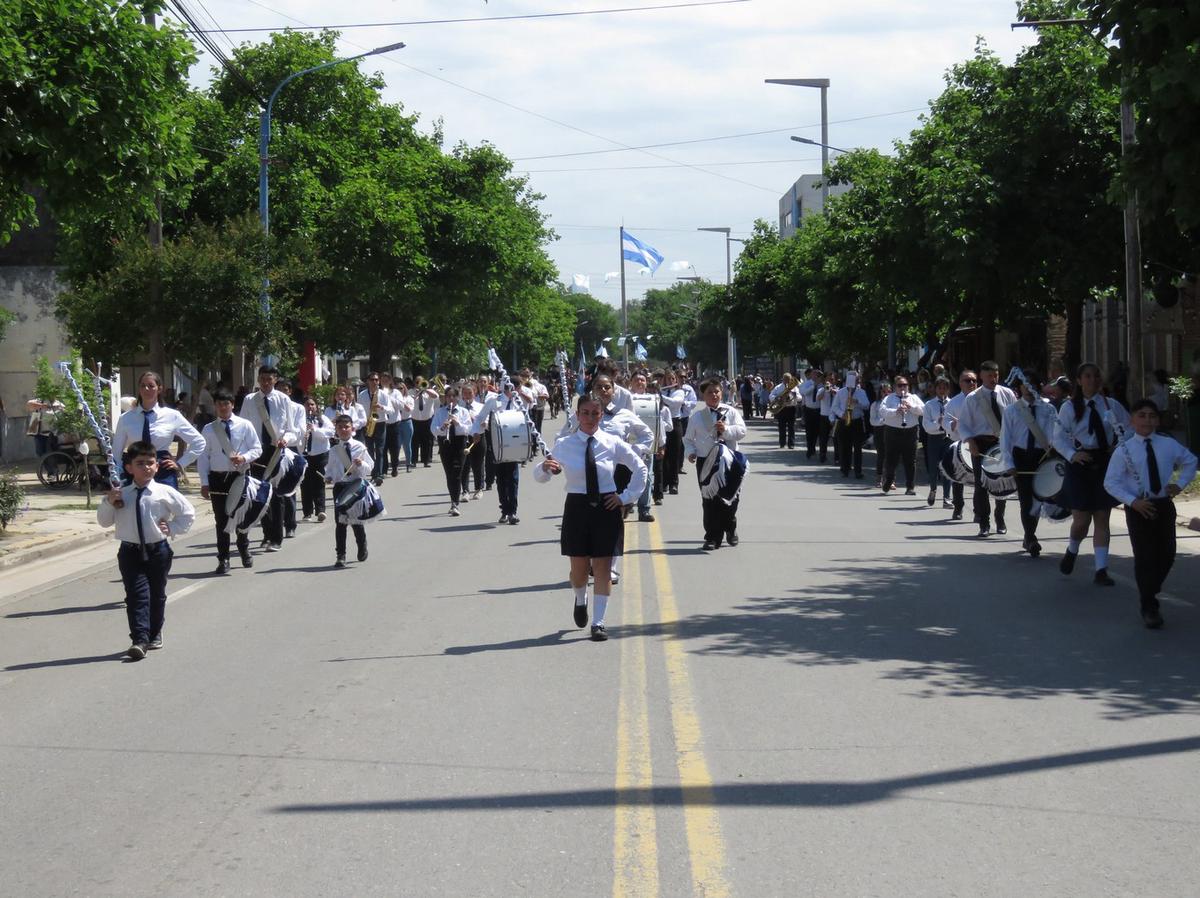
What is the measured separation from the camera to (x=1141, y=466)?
10.5 m

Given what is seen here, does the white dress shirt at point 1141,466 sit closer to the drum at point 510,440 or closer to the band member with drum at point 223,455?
the band member with drum at point 223,455

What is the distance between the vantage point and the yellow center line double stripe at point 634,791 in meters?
5.16

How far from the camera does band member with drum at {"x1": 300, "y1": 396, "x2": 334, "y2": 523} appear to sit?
58.9ft

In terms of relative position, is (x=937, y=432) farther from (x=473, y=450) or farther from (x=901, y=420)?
(x=473, y=450)

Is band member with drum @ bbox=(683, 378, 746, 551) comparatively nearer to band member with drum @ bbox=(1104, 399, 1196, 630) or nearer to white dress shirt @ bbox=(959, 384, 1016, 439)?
white dress shirt @ bbox=(959, 384, 1016, 439)

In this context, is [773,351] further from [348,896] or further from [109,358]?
[348,896]

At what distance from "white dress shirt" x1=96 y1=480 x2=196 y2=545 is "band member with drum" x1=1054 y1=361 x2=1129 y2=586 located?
280 inches

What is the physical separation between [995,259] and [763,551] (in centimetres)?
1348

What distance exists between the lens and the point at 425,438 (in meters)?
30.7

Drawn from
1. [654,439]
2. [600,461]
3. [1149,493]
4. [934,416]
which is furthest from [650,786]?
[934,416]

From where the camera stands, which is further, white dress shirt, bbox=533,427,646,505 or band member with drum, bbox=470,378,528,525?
band member with drum, bbox=470,378,528,525

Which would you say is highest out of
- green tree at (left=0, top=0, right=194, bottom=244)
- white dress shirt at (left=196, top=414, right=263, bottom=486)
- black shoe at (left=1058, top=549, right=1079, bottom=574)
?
green tree at (left=0, top=0, right=194, bottom=244)

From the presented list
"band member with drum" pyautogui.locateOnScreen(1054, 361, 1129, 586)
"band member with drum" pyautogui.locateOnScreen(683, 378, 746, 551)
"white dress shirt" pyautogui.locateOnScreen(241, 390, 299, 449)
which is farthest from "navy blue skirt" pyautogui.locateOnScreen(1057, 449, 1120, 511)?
"white dress shirt" pyautogui.locateOnScreen(241, 390, 299, 449)

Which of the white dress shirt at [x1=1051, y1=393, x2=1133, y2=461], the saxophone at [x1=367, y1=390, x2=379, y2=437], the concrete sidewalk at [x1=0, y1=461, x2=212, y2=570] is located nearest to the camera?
the white dress shirt at [x1=1051, y1=393, x2=1133, y2=461]
